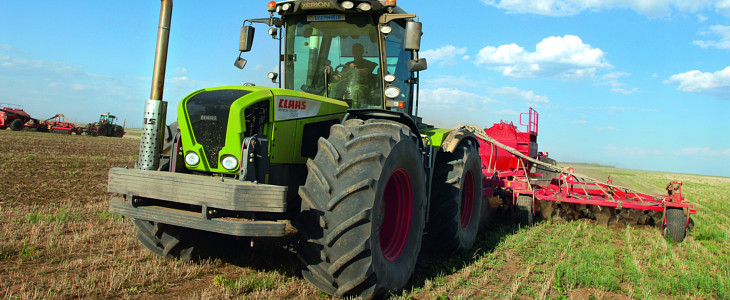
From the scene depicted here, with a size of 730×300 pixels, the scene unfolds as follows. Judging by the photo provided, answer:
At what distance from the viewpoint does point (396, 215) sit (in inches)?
196

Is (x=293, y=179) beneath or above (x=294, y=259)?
above

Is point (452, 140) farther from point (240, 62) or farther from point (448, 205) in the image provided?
point (240, 62)

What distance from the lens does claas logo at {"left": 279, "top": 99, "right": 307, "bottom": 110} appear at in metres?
4.59

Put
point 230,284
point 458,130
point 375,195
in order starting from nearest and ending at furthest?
point 375,195, point 230,284, point 458,130

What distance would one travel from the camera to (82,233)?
20.6 ft

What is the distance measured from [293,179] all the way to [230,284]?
3.56ft

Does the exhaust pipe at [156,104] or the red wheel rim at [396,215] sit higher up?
the exhaust pipe at [156,104]

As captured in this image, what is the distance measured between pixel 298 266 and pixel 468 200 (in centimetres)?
311

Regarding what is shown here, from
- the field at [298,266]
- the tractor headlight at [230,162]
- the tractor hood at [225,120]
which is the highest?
the tractor hood at [225,120]

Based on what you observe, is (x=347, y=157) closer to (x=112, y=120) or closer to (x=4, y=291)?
(x=4, y=291)

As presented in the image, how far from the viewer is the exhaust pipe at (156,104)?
4.58m

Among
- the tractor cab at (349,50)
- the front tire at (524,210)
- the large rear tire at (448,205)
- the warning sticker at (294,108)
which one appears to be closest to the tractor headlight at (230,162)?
the warning sticker at (294,108)

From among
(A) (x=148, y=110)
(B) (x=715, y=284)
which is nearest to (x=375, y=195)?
(A) (x=148, y=110)

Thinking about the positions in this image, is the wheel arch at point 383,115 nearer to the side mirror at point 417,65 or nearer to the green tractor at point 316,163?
the green tractor at point 316,163
